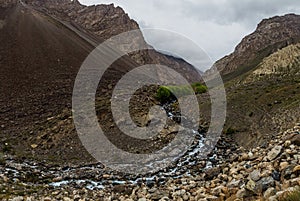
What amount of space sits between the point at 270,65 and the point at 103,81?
50.5 meters

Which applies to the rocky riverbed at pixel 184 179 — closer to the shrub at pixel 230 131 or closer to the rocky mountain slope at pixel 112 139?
the rocky mountain slope at pixel 112 139

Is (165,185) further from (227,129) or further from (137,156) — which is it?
(227,129)

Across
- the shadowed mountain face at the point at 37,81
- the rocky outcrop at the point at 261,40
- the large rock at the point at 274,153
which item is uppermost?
the rocky outcrop at the point at 261,40

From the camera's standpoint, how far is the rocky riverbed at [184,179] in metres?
9.05

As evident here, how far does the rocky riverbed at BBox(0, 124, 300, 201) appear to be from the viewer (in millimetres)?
9055

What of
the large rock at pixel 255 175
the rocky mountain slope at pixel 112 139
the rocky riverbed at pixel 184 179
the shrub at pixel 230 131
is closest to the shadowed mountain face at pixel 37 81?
the rocky mountain slope at pixel 112 139

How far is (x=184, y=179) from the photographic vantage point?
14.9 m

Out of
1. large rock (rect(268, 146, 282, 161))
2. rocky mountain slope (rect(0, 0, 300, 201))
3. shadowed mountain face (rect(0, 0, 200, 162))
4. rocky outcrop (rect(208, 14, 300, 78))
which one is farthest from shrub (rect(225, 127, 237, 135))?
rocky outcrop (rect(208, 14, 300, 78))

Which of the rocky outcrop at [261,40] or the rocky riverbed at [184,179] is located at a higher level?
the rocky outcrop at [261,40]

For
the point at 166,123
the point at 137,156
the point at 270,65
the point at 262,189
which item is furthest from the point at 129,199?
the point at 270,65

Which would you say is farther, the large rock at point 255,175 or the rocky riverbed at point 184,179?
the large rock at point 255,175

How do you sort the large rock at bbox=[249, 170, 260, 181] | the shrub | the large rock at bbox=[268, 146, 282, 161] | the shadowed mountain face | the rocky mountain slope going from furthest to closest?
the shrub < the shadowed mountain face < the rocky mountain slope < the large rock at bbox=[268, 146, 282, 161] < the large rock at bbox=[249, 170, 260, 181]

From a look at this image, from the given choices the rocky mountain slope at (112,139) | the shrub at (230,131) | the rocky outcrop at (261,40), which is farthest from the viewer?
the rocky outcrop at (261,40)

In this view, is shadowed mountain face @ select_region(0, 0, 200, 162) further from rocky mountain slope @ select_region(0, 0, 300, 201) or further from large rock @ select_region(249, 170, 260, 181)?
large rock @ select_region(249, 170, 260, 181)
